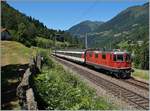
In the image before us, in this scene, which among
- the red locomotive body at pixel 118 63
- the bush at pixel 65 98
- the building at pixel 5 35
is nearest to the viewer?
the bush at pixel 65 98

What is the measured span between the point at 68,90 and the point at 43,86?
2.16 m

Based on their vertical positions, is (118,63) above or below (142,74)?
above

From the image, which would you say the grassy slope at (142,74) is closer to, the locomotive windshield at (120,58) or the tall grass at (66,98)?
the locomotive windshield at (120,58)

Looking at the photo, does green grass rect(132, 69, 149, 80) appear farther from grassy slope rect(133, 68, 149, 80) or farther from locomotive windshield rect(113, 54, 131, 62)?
locomotive windshield rect(113, 54, 131, 62)

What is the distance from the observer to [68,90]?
17188 millimetres

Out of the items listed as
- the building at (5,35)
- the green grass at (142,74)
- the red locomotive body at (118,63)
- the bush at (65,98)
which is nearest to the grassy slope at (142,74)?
the green grass at (142,74)

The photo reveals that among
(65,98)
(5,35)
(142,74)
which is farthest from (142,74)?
(5,35)

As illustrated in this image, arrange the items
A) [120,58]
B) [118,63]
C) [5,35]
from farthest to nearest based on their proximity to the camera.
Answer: [5,35] < [120,58] < [118,63]

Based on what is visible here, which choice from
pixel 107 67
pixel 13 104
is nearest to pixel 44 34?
pixel 107 67

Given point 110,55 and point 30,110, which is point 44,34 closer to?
point 110,55

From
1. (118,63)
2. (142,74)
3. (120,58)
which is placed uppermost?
(120,58)

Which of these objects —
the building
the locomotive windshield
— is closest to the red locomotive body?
the locomotive windshield

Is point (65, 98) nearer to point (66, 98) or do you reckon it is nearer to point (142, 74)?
point (66, 98)

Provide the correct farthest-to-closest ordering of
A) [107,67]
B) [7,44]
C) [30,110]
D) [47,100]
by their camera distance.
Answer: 1. [7,44]
2. [107,67]
3. [47,100]
4. [30,110]
